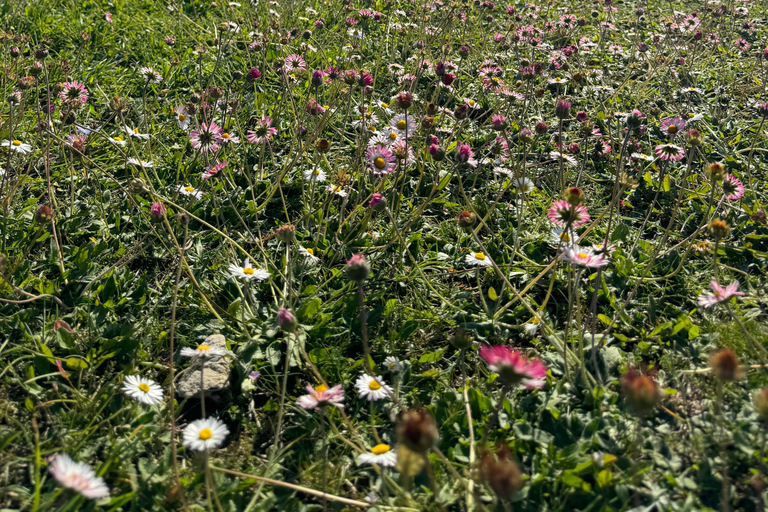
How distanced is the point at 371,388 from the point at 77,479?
2.33 ft

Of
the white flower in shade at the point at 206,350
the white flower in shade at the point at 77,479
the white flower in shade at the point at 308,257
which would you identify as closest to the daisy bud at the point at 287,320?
the white flower in shade at the point at 206,350

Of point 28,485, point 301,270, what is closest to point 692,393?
point 301,270

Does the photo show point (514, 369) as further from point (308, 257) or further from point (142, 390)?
point (308, 257)

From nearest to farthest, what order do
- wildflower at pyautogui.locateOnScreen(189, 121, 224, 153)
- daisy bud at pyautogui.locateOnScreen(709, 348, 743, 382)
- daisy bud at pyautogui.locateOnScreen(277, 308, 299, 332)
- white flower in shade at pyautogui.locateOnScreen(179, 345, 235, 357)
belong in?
daisy bud at pyautogui.locateOnScreen(709, 348, 743, 382) < daisy bud at pyautogui.locateOnScreen(277, 308, 299, 332) < white flower in shade at pyautogui.locateOnScreen(179, 345, 235, 357) < wildflower at pyautogui.locateOnScreen(189, 121, 224, 153)

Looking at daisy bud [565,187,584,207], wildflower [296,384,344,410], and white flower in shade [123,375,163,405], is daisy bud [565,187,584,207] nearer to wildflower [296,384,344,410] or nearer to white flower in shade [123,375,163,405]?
wildflower [296,384,344,410]

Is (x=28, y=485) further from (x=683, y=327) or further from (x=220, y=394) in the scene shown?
(x=683, y=327)

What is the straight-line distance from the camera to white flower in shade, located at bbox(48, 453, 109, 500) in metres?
1.06

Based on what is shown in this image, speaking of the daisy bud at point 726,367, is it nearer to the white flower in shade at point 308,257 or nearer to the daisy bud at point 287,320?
the daisy bud at point 287,320

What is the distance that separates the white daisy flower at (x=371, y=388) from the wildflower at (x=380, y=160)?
0.87 m

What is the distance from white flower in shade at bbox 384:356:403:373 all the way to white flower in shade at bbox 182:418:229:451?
21.0 inches

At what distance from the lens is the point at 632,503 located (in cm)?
124

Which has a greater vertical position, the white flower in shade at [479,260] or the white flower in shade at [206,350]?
the white flower in shade at [479,260]

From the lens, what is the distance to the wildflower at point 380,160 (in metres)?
2.13

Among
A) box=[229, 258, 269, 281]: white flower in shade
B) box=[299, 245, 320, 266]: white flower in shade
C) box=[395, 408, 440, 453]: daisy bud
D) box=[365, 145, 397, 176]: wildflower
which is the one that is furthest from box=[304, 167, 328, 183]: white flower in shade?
box=[395, 408, 440, 453]: daisy bud
